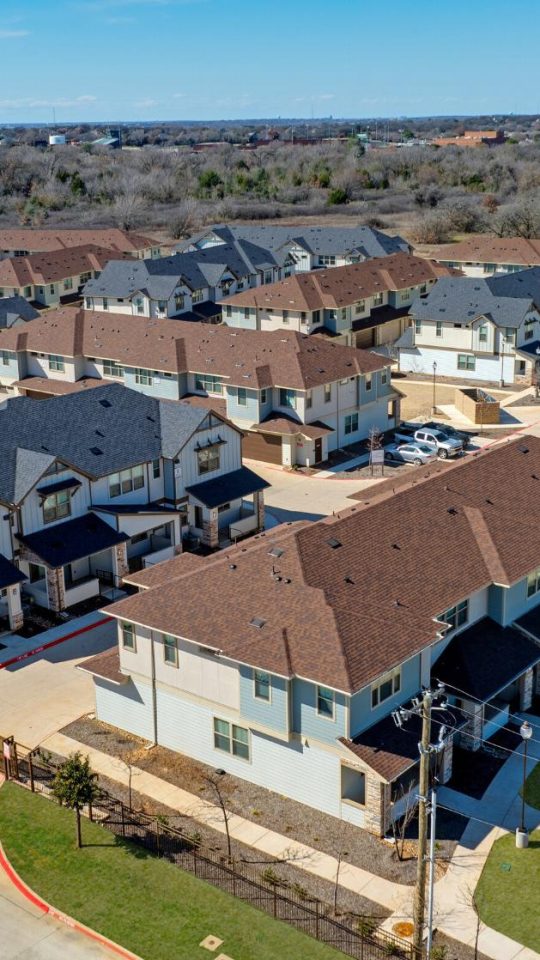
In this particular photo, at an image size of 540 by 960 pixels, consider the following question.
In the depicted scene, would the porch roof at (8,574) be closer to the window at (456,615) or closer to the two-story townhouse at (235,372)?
the window at (456,615)

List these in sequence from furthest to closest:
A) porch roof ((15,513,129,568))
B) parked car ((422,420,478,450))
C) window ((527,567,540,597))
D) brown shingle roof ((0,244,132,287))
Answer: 1. brown shingle roof ((0,244,132,287))
2. parked car ((422,420,478,450))
3. porch roof ((15,513,129,568))
4. window ((527,567,540,597))

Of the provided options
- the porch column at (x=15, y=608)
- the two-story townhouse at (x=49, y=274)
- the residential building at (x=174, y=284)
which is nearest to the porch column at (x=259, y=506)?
the porch column at (x=15, y=608)

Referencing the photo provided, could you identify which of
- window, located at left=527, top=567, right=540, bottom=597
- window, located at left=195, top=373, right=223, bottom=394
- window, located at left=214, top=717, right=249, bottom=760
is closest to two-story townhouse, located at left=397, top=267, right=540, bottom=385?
window, located at left=195, top=373, right=223, bottom=394

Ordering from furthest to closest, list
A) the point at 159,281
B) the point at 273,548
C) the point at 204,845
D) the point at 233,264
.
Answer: the point at 233,264 → the point at 159,281 → the point at 273,548 → the point at 204,845

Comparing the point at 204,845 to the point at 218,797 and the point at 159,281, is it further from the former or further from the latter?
the point at 159,281

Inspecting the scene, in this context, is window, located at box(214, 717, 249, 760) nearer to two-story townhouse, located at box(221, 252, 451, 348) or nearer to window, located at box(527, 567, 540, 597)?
window, located at box(527, 567, 540, 597)

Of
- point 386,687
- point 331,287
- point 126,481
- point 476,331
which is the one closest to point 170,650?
point 386,687

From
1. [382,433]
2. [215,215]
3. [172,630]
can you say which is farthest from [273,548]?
[215,215]
